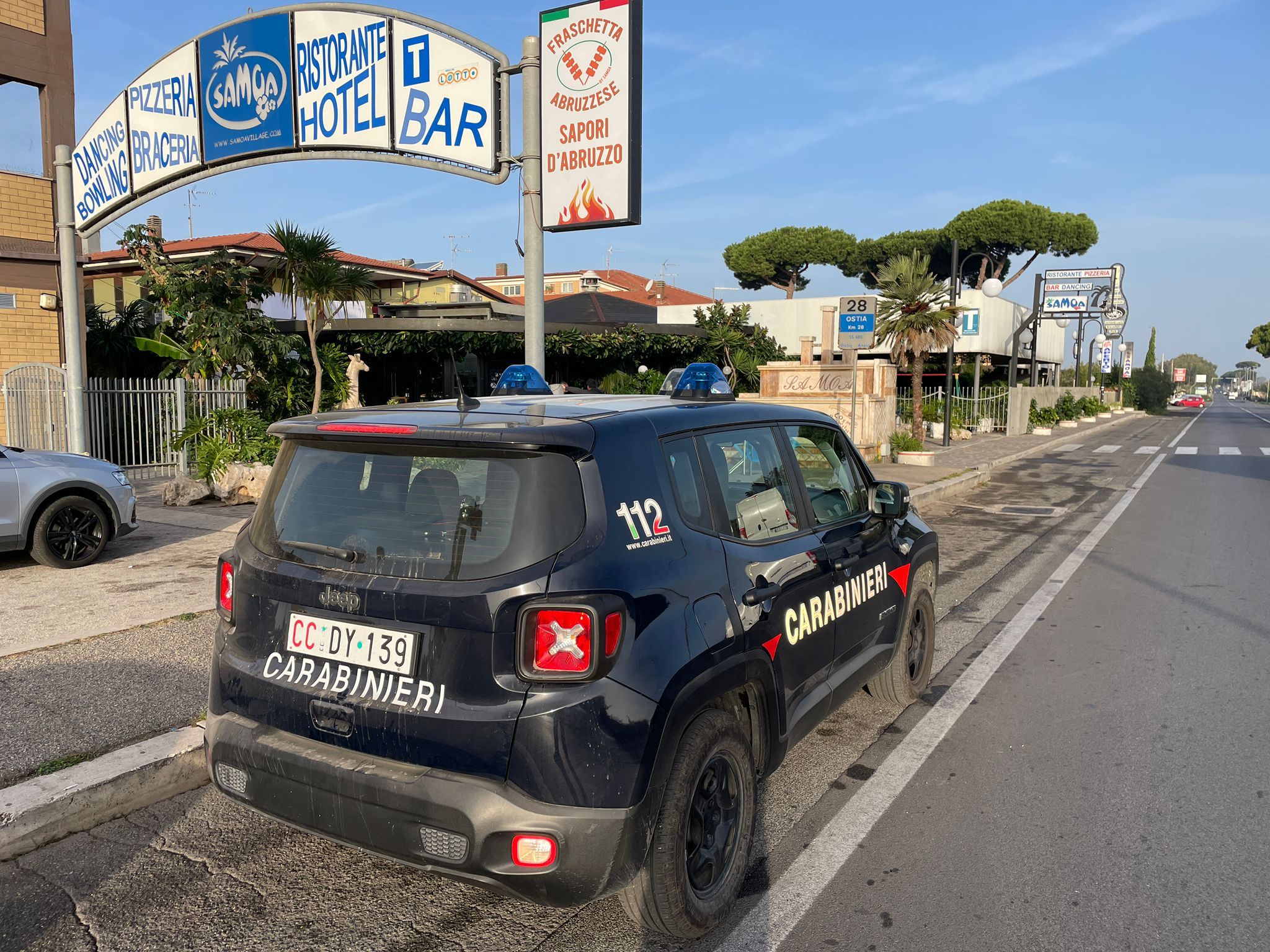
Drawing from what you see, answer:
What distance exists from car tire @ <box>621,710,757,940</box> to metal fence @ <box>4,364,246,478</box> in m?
13.2

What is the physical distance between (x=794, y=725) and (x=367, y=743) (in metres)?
1.57

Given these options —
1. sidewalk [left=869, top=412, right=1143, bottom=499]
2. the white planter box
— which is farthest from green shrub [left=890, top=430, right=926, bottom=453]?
sidewalk [left=869, top=412, right=1143, bottom=499]

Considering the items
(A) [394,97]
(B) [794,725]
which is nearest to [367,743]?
(B) [794,725]

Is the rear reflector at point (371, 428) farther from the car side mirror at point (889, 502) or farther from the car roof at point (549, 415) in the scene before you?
the car side mirror at point (889, 502)

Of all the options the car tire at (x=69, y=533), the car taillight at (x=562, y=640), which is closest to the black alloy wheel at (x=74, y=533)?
the car tire at (x=69, y=533)

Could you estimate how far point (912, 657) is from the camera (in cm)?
512

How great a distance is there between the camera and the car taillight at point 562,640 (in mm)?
2516

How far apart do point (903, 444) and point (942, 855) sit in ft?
58.7

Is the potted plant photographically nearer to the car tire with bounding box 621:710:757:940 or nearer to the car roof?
the car roof

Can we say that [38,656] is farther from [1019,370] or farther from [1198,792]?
[1019,370]

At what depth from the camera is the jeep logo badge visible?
9.02 feet

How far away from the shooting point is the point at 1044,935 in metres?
2.97

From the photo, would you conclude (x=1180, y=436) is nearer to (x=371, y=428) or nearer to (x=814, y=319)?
(x=814, y=319)

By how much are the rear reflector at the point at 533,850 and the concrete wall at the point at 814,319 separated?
125ft
